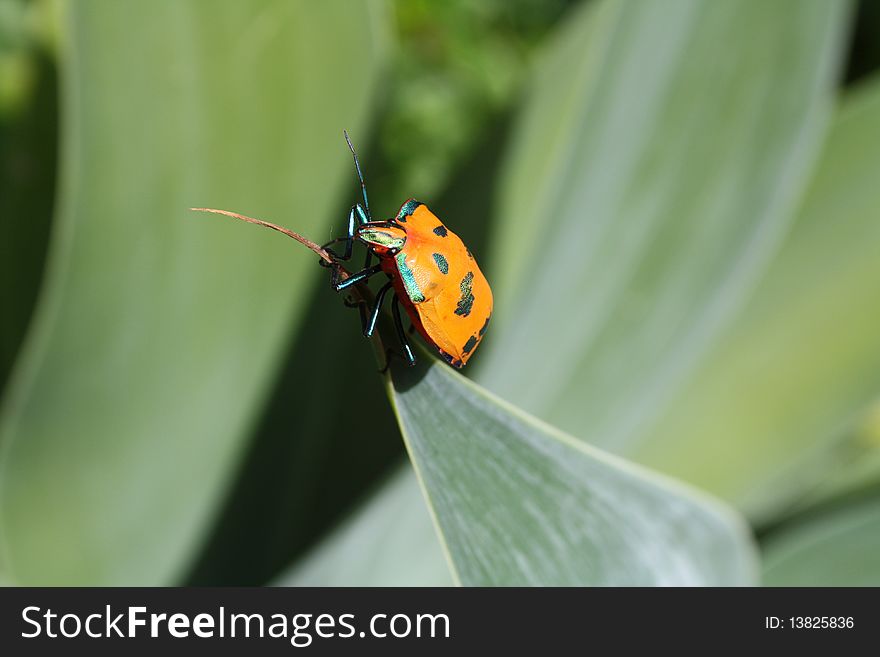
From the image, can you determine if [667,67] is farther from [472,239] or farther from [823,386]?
[823,386]

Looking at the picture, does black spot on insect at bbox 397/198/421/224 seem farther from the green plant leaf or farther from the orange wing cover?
the green plant leaf

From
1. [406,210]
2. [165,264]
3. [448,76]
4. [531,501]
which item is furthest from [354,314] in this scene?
[448,76]

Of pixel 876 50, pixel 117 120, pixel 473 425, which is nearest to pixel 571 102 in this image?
pixel 117 120

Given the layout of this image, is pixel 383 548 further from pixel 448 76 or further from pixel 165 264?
pixel 448 76

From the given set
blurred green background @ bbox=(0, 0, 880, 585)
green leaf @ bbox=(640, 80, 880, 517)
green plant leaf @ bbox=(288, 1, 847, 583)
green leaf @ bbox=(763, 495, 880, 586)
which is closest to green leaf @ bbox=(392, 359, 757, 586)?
blurred green background @ bbox=(0, 0, 880, 585)

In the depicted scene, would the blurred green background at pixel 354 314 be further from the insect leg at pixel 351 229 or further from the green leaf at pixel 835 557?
the insect leg at pixel 351 229
